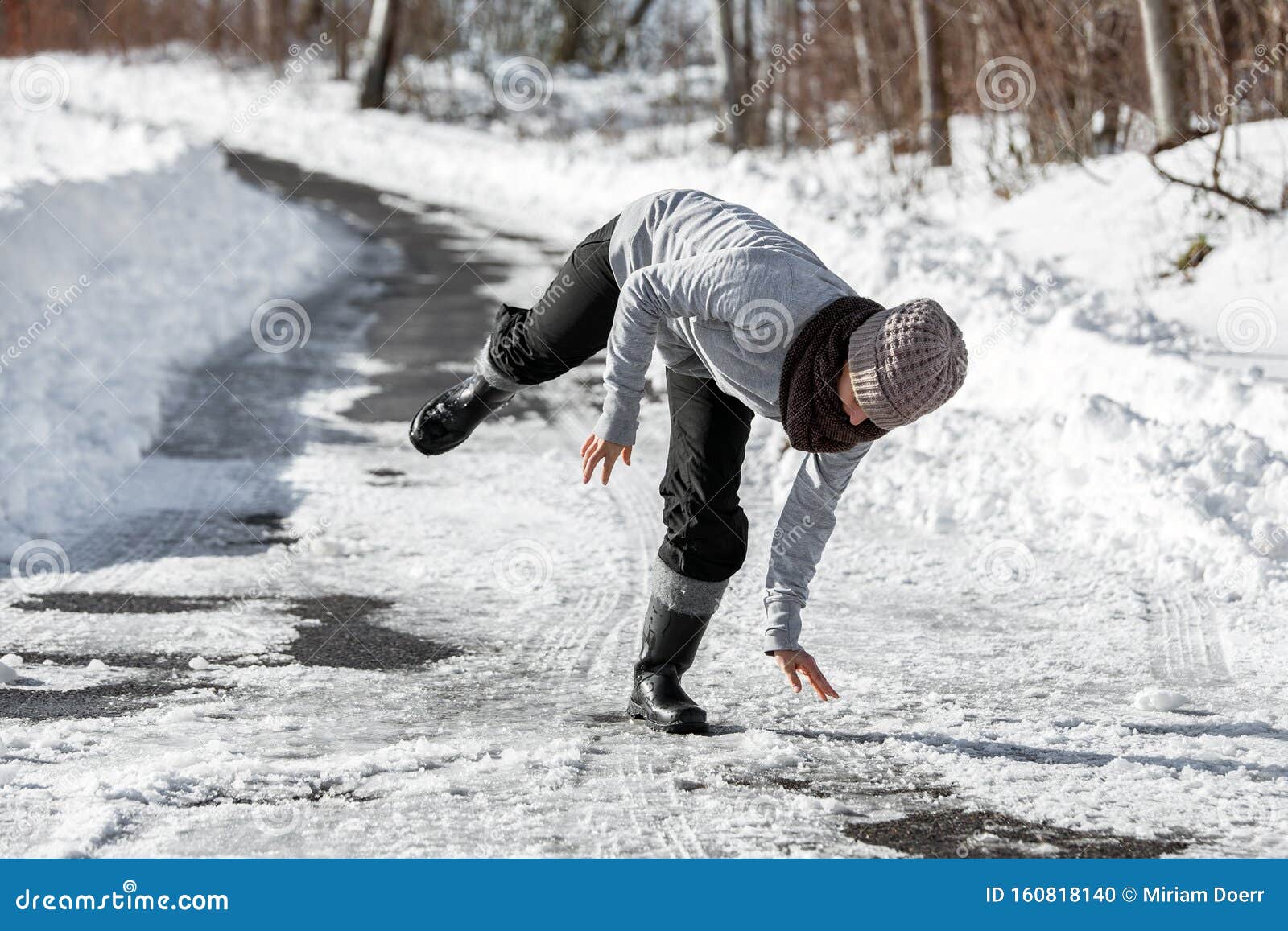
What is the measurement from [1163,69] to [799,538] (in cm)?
838

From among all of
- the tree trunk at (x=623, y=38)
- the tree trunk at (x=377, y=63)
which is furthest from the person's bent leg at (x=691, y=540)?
the tree trunk at (x=623, y=38)

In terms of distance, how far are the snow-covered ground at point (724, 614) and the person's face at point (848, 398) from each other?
3.00 ft

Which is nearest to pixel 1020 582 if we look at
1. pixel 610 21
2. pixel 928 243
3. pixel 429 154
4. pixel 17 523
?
pixel 17 523

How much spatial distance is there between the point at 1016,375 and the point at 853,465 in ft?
13.7

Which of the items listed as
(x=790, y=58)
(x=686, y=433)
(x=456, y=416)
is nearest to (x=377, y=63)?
(x=790, y=58)

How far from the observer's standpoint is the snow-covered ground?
3.14m

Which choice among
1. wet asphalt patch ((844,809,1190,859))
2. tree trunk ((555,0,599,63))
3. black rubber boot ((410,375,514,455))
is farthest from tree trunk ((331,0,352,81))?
wet asphalt patch ((844,809,1190,859))

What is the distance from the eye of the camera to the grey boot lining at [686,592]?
362 cm

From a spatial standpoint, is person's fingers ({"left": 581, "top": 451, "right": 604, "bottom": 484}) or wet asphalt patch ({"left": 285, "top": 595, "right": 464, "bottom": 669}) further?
wet asphalt patch ({"left": 285, "top": 595, "right": 464, "bottom": 669})

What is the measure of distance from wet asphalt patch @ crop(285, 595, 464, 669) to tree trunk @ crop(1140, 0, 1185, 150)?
7726mm

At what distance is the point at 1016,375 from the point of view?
7.23 metres

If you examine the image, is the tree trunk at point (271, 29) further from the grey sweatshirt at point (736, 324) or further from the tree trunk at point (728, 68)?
the grey sweatshirt at point (736, 324)

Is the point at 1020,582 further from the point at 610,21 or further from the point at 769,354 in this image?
the point at 610,21

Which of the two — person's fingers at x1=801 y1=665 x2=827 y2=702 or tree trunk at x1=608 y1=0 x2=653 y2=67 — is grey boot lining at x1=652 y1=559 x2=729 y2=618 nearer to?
person's fingers at x1=801 y1=665 x2=827 y2=702
